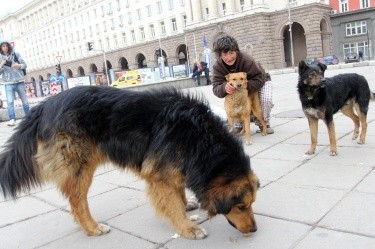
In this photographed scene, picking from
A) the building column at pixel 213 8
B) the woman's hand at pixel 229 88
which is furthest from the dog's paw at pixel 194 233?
the building column at pixel 213 8

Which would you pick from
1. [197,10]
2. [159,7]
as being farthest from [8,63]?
[159,7]

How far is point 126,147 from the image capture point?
Result: 293 centimetres

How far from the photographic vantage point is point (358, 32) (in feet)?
168

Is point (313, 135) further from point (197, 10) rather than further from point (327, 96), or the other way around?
point (197, 10)

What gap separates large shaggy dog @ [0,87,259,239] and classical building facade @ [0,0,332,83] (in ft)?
65.3

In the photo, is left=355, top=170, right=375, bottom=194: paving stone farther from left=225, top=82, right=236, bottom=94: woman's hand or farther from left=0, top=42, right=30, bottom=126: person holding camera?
left=0, top=42, right=30, bottom=126: person holding camera

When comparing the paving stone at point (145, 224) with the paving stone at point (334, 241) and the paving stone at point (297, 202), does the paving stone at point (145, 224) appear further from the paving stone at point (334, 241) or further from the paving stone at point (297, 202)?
the paving stone at point (334, 241)

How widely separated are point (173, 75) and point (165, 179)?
38497 millimetres

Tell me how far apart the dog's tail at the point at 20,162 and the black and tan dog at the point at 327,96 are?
3.50 meters

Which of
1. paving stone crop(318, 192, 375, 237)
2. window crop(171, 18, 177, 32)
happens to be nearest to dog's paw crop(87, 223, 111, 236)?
paving stone crop(318, 192, 375, 237)

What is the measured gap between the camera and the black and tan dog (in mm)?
4754

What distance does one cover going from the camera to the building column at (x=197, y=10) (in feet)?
191

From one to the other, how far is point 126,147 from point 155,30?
6846 centimetres

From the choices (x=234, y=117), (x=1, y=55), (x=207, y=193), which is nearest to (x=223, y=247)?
(x=207, y=193)
